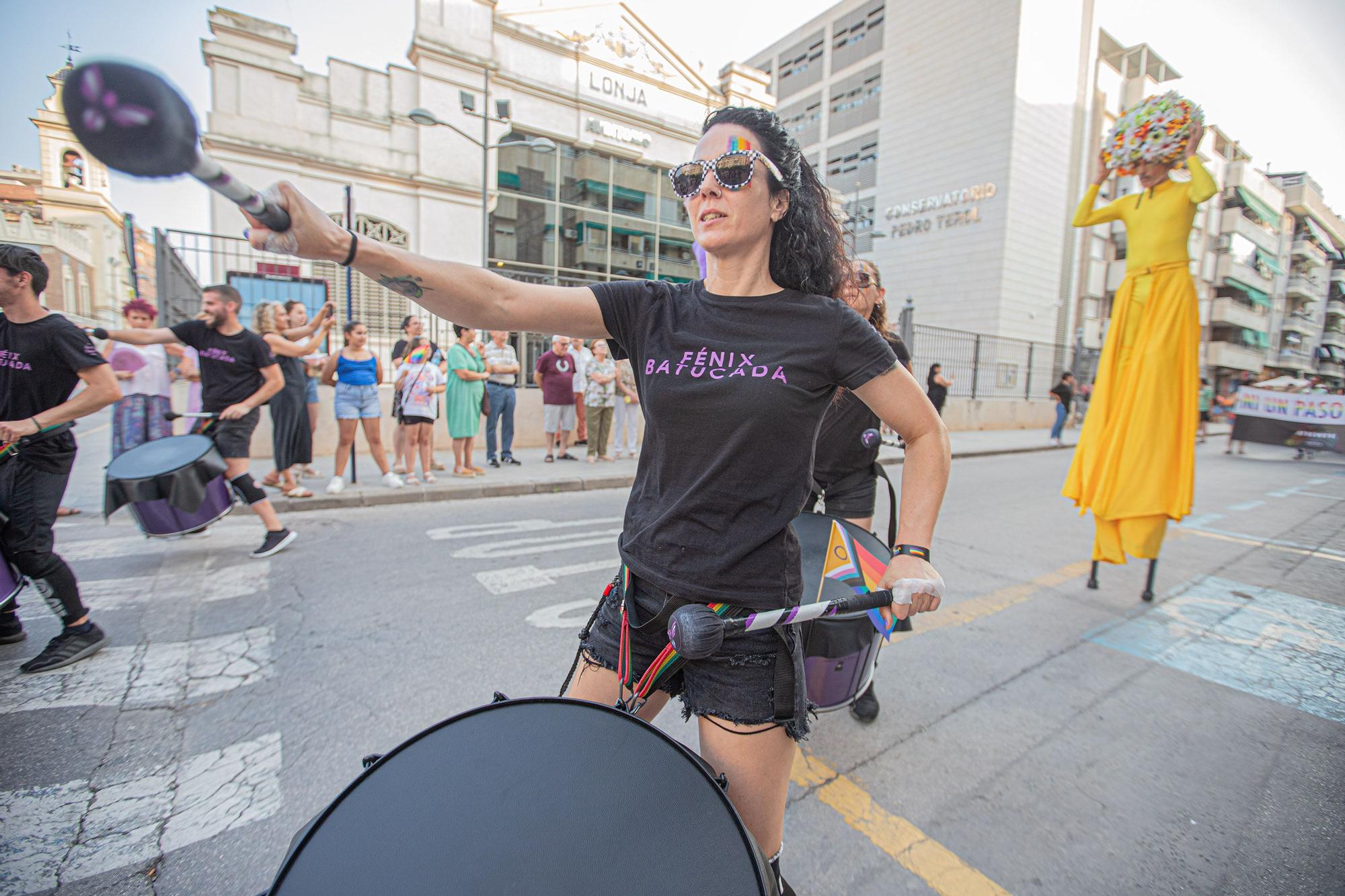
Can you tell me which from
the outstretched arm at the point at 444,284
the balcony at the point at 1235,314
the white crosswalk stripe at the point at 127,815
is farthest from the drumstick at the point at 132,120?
the balcony at the point at 1235,314

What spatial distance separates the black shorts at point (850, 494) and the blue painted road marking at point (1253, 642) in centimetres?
194

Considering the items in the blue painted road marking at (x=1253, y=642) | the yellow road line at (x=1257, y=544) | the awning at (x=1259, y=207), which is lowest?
the blue painted road marking at (x=1253, y=642)

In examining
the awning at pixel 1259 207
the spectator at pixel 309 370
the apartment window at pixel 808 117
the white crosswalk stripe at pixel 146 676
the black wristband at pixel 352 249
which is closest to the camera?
the black wristband at pixel 352 249

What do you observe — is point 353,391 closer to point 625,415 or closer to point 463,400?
point 463,400

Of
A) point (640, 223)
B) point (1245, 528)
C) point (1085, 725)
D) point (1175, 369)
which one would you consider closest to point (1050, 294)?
point (640, 223)

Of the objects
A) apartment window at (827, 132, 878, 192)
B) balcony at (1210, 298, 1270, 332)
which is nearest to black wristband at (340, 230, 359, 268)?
apartment window at (827, 132, 878, 192)

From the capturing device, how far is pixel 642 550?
1524mm

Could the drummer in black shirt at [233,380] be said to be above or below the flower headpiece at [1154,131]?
below

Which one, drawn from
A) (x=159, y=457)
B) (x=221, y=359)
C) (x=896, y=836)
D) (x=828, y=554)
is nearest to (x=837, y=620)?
(x=828, y=554)

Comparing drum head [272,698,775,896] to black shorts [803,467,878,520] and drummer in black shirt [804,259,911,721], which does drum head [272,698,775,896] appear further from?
black shorts [803,467,878,520]

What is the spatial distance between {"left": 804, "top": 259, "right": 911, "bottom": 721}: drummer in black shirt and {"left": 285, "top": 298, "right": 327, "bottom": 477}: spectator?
6420 millimetres

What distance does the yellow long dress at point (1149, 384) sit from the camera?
4023 millimetres

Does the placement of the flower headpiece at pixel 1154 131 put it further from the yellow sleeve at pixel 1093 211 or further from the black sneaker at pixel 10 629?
the black sneaker at pixel 10 629

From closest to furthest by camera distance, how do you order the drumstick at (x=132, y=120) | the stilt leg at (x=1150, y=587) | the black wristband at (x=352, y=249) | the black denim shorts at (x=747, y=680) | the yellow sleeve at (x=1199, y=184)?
the drumstick at (x=132, y=120) → the black wristband at (x=352, y=249) → the black denim shorts at (x=747, y=680) → the yellow sleeve at (x=1199, y=184) → the stilt leg at (x=1150, y=587)
